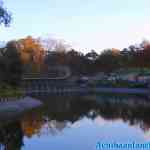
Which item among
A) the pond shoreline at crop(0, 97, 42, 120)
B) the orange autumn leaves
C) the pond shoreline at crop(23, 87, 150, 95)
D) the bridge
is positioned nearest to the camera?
the pond shoreline at crop(0, 97, 42, 120)

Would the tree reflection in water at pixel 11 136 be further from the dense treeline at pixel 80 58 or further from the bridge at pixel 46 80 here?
the dense treeline at pixel 80 58

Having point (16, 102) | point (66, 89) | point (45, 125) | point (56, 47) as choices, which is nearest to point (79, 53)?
point (56, 47)

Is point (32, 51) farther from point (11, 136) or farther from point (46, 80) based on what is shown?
point (11, 136)

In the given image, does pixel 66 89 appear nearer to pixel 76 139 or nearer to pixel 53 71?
pixel 53 71

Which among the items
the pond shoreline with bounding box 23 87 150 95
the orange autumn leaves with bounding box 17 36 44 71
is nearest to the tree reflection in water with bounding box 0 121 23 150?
the pond shoreline with bounding box 23 87 150 95

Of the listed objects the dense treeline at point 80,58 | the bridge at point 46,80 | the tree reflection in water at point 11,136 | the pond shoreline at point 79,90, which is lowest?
the pond shoreline at point 79,90

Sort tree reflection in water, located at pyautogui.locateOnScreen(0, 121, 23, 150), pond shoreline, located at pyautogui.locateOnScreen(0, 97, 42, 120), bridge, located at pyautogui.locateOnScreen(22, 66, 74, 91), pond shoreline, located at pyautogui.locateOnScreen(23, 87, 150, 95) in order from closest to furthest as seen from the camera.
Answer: tree reflection in water, located at pyautogui.locateOnScreen(0, 121, 23, 150) < pond shoreline, located at pyautogui.locateOnScreen(0, 97, 42, 120) < pond shoreline, located at pyautogui.locateOnScreen(23, 87, 150, 95) < bridge, located at pyautogui.locateOnScreen(22, 66, 74, 91)

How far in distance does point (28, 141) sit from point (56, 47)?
7422cm

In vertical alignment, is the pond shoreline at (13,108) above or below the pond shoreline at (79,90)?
above

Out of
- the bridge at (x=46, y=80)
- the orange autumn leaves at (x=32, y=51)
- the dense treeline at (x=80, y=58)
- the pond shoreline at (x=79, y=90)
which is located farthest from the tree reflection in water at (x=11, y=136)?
the orange autumn leaves at (x=32, y=51)

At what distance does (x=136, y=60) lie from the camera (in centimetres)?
8594

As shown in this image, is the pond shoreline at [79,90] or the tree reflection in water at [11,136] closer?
the tree reflection in water at [11,136]

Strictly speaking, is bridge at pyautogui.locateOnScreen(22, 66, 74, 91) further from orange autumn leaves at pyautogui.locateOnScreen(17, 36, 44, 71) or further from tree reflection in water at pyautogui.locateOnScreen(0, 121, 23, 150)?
tree reflection in water at pyautogui.locateOnScreen(0, 121, 23, 150)

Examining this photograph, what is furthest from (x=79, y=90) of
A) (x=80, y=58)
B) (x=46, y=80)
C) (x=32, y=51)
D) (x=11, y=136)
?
(x=11, y=136)
